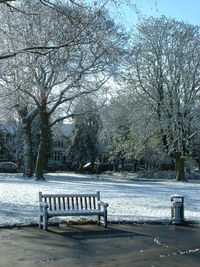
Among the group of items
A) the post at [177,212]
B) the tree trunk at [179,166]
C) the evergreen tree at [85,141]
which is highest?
the evergreen tree at [85,141]

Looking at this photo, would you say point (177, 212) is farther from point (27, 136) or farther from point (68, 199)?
point (27, 136)

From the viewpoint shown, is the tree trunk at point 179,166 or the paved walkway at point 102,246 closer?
the paved walkway at point 102,246

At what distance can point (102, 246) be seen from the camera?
9.62 meters

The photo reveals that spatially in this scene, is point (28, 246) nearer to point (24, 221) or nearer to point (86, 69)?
point (24, 221)

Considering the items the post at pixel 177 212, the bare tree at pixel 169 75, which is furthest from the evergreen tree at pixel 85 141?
the post at pixel 177 212

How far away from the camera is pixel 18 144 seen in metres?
63.3

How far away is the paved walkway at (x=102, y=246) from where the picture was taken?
8.27 m

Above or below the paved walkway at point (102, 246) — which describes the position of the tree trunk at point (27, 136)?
above

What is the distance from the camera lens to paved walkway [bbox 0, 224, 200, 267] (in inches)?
326

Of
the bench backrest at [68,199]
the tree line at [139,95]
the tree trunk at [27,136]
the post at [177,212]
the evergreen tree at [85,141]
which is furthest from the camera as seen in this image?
the evergreen tree at [85,141]

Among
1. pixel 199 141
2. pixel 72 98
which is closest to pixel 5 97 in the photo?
pixel 72 98

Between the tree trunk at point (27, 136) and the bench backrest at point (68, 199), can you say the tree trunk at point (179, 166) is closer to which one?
the tree trunk at point (27, 136)

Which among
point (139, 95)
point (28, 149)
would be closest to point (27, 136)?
point (28, 149)

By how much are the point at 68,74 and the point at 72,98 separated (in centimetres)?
357
